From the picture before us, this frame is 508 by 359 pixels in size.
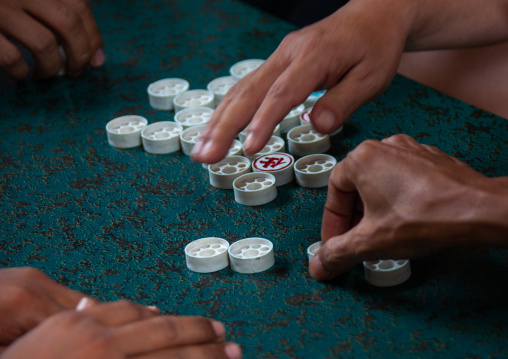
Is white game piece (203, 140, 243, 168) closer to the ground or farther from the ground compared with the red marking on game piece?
closer to the ground

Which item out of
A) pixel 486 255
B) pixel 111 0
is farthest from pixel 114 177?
pixel 111 0

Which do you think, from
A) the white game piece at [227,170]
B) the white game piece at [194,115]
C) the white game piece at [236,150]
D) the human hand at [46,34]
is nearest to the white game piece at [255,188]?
the white game piece at [227,170]

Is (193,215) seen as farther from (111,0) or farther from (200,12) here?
(111,0)

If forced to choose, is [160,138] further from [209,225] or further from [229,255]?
[229,255]

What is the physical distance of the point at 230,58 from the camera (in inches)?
86.2

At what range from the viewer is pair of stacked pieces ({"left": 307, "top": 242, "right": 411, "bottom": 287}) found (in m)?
1.15

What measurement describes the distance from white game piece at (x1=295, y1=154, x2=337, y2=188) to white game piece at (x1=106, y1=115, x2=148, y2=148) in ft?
1.54

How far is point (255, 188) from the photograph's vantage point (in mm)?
1521

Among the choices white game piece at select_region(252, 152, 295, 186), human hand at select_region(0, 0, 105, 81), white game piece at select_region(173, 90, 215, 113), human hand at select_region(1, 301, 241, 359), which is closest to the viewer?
human hand at select_region(1, 301, 241, 359)

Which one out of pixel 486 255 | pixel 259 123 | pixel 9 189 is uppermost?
pixel 259 123

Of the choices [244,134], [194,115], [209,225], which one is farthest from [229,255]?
[194,115]

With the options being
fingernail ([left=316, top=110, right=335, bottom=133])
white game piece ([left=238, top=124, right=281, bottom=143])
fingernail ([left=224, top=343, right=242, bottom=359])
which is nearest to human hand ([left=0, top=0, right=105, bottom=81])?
white game piece ([left=238, top=124, right=281, bottom=143])

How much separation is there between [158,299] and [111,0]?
74.2 inches

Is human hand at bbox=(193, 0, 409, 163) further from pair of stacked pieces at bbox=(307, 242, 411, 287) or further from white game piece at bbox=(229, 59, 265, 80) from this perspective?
white game piece at bbox=(229, 59, 265, 80)
